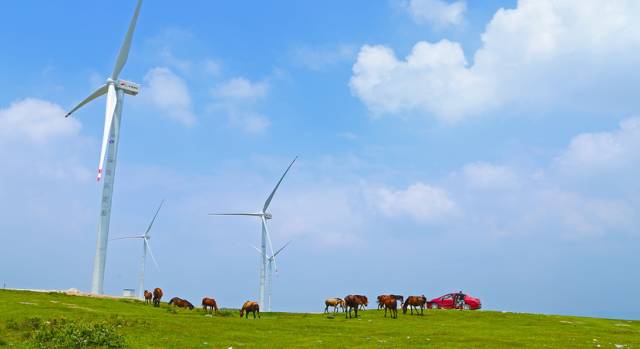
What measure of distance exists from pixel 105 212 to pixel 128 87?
19.3 metres

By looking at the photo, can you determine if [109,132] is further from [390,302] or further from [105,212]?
[390,302]

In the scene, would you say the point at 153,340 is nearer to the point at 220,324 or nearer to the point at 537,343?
the point at 220,324

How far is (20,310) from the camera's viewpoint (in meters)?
34.3

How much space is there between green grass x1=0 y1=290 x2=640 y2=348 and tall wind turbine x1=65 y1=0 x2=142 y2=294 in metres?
24.6

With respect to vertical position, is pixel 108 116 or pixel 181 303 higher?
pixel 108 116

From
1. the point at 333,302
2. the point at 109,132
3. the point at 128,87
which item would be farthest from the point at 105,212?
the point at 333,302

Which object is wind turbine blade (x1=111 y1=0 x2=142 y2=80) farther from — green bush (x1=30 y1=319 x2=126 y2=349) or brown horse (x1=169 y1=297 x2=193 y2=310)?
green bush (x1=30 y1=319 x2=126 y2=349)

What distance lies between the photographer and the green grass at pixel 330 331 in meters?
27.1

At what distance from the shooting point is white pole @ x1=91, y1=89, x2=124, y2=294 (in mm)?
65750

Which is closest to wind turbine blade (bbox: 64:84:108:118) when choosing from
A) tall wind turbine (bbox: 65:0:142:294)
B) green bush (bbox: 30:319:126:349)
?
tall wind turbine (bbox: 65:0:142:294)

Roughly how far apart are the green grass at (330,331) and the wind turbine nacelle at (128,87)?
41.7 meters

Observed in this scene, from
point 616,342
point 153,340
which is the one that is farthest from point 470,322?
point 153,340

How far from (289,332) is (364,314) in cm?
1473

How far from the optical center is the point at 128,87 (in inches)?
3081
